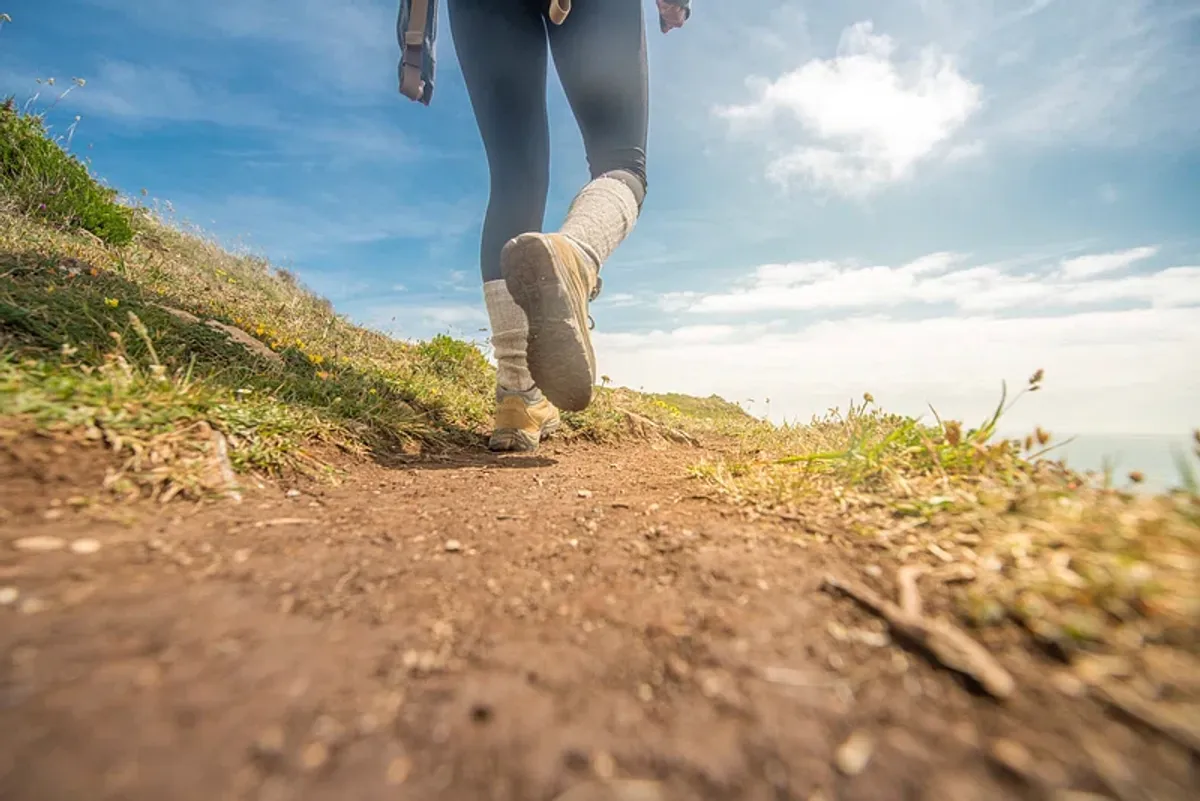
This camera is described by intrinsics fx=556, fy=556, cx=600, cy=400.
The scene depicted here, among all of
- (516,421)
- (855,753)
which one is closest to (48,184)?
(516,421)

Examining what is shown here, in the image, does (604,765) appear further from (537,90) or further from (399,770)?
(537,90)

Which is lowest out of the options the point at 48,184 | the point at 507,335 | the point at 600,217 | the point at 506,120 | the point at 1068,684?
the point at 1068,684

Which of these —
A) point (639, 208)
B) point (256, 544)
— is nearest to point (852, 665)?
point (256, 544)

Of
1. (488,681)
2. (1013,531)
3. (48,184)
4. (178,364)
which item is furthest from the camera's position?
(48,184)

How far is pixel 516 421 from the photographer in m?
3.28

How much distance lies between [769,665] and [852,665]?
0.39 ft

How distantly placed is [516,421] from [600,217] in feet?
4.31

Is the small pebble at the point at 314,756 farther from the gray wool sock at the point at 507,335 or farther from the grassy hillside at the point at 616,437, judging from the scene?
the gray wool sock at the point at 507,335

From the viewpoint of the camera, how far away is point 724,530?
1.34 metres

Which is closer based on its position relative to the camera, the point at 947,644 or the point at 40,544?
the point at 947,644

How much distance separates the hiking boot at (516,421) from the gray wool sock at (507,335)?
0.07 meters

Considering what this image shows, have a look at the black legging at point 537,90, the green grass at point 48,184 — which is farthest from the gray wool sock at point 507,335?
the green grass at point 48,184

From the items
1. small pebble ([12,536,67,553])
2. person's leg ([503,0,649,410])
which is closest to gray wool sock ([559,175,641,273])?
person's leg ([503,0,649,410])

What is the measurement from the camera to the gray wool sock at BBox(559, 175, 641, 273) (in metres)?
2.45
